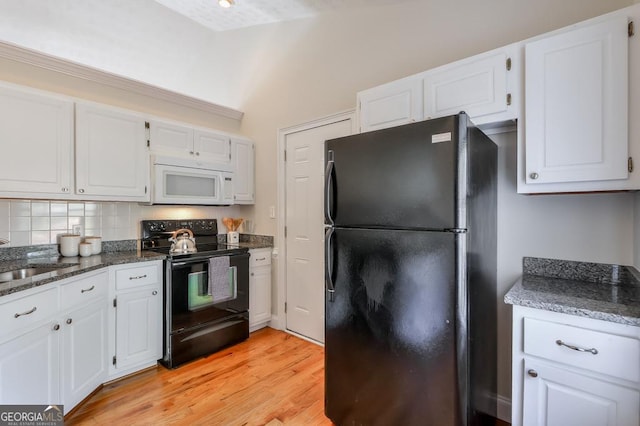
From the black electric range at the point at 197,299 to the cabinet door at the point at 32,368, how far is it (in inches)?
30.7

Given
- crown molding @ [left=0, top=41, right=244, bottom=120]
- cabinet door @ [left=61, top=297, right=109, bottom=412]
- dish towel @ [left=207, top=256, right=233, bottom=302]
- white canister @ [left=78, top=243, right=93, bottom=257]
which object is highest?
crown molding @ [left=0, top=41, right=244, bottom=120]

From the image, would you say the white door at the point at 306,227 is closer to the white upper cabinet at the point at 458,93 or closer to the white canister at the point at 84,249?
the white upper cabinet at the point at 458,93

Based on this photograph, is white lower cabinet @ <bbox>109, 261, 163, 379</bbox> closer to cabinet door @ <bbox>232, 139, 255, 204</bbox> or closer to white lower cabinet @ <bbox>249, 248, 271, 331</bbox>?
white lower cabinet @ <bbox>249, 248, 271, 331</bbox>

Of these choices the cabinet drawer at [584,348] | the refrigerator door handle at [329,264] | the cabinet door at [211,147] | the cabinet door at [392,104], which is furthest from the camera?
the cabinet door at [211,147]

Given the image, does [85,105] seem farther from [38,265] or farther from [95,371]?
[95,371]

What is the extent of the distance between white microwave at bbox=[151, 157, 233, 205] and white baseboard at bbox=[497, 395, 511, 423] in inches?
113

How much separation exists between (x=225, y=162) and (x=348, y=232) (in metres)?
2.15

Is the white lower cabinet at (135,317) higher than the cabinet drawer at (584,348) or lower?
lower

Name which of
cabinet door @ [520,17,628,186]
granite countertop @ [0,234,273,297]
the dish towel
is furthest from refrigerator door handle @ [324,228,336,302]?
granite countertop @ [0,234,273,297]

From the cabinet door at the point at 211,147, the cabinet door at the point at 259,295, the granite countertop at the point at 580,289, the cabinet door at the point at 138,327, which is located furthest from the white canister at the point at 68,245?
the granite countertop at the point at 580,289

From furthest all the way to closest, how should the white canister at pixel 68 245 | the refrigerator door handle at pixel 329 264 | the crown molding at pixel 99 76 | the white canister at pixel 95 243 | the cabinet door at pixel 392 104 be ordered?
the white canister at pixel 95 243 < the white canister at pixel 68 245 < the crown molding at pixel 99 76 < the cabinet door at pixel 392 104 < the refrigerator door handle at pixel 329 264

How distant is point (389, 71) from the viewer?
2475 mm

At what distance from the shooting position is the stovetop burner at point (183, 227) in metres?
2.82

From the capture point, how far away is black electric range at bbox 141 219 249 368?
97.3 inches
